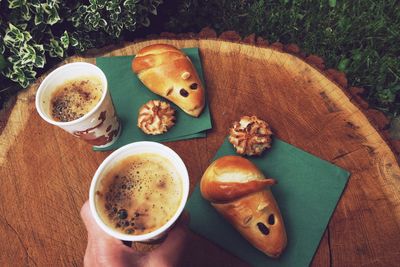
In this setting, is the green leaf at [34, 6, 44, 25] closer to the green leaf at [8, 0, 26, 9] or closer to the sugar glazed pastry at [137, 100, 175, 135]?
the green leaf at [8, 0, 26, 9]

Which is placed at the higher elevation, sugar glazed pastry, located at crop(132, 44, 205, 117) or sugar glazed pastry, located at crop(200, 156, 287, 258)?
sugar glazed pastry, located at crop(132, 44, 205, 117)

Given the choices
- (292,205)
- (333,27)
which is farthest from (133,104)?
(333,27)

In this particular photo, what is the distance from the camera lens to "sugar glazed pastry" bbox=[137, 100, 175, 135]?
4.72 ft

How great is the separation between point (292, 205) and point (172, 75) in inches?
25.5

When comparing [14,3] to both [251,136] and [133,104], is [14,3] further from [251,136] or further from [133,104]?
[251,136]

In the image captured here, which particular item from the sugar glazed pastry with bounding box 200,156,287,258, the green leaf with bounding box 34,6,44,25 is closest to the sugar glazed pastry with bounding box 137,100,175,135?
the sugar glazed pastry with bounding box 200,156,287,258

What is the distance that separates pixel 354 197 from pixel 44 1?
5.04ft

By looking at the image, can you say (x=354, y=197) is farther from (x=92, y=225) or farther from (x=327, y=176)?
(x=92, y=225)

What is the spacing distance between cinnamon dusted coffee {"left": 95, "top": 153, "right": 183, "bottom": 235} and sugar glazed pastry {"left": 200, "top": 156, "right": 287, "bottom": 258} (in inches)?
7.0

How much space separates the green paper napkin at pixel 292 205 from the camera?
1279mm

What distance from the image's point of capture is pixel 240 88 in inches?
59.1

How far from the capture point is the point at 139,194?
1136mm

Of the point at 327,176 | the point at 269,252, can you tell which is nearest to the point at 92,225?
the point at 269,252

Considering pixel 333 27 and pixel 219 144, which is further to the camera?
pixel 333 27
